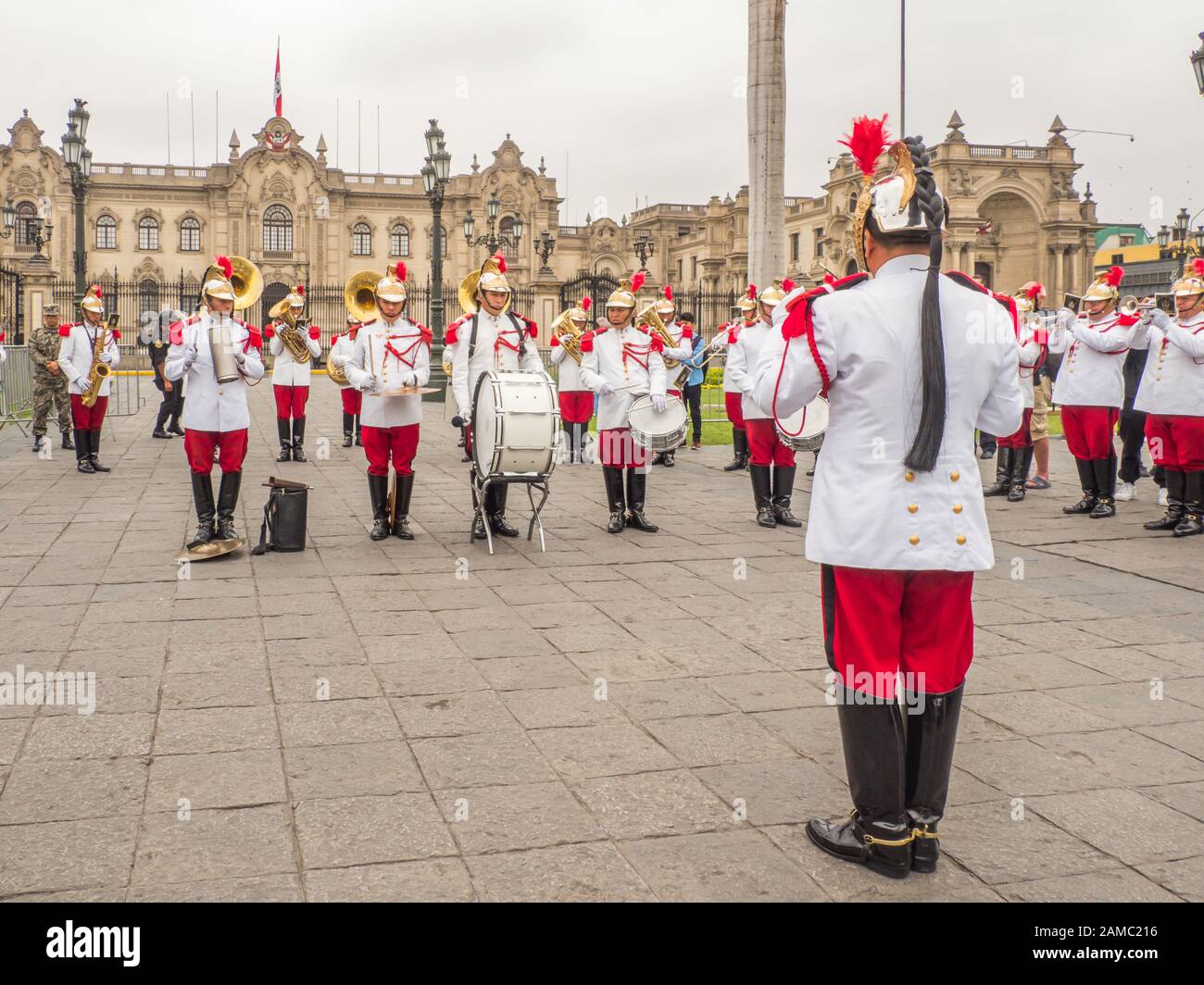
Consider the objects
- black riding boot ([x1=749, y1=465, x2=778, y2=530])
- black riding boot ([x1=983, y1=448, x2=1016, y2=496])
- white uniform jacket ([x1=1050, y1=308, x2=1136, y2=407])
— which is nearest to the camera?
black riding boot ([x1=749, y1=465, x2=778, y2=530])

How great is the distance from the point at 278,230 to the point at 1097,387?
59.7 meters

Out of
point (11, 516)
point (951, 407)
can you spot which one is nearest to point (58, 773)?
point (951, 407)

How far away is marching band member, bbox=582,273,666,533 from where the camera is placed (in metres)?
9.51

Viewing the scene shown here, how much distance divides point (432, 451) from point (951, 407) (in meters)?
12.8

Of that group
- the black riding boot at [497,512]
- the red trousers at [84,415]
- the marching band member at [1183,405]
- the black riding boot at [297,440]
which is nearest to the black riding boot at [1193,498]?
the marching band member at [1183,405]

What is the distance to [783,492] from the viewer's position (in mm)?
10039

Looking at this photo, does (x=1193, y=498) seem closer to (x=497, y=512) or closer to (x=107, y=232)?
(x=497, y=512)

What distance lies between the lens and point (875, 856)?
3488 mm

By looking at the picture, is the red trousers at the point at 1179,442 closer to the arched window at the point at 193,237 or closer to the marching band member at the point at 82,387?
the marching band member at the point at 82,387

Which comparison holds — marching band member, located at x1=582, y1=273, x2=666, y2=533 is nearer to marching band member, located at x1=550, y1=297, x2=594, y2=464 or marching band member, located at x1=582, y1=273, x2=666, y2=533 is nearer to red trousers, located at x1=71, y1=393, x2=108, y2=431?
marching band member, located at x1=550, y1=297, x2=594, y2=464

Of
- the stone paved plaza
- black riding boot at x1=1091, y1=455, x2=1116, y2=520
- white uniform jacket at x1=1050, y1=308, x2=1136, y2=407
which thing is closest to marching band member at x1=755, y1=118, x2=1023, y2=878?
the stone paved plaza

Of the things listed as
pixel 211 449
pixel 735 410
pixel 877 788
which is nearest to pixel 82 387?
pixel 211 449

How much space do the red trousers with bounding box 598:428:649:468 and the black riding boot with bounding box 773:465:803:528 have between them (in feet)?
4.06
